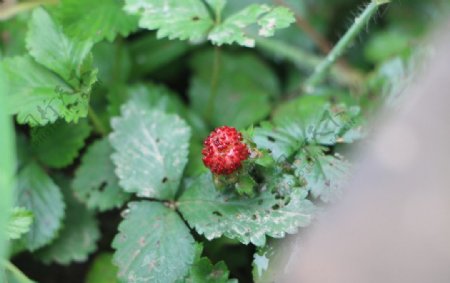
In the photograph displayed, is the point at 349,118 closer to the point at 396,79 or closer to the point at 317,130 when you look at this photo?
the point at 317,130

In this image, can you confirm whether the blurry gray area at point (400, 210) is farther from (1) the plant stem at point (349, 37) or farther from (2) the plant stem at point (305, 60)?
(2) the plant stem at point (305, 60)

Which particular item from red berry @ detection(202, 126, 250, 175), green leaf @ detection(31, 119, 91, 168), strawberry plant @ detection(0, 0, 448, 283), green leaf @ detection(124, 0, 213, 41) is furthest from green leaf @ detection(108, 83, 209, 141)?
red berry @ detection(202, 126, 250, 175)

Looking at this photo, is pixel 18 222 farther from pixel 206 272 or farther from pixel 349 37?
pixel 349 37

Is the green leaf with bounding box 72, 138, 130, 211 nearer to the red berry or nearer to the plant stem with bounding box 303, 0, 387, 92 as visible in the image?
the red berry

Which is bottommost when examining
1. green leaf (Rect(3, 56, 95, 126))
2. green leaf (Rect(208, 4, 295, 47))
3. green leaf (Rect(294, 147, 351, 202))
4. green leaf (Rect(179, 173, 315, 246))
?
green leaf (Rect(179, 173, 315, 246))

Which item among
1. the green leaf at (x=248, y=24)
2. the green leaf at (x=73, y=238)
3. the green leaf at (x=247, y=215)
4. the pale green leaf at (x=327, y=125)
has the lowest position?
the green leaf at (x=73, y=238)

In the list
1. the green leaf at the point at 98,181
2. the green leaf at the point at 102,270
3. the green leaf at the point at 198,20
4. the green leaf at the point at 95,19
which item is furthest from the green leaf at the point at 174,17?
the green leaf at the point at 102,270

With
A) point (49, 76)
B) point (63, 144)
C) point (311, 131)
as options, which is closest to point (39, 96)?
point (49, 76)
